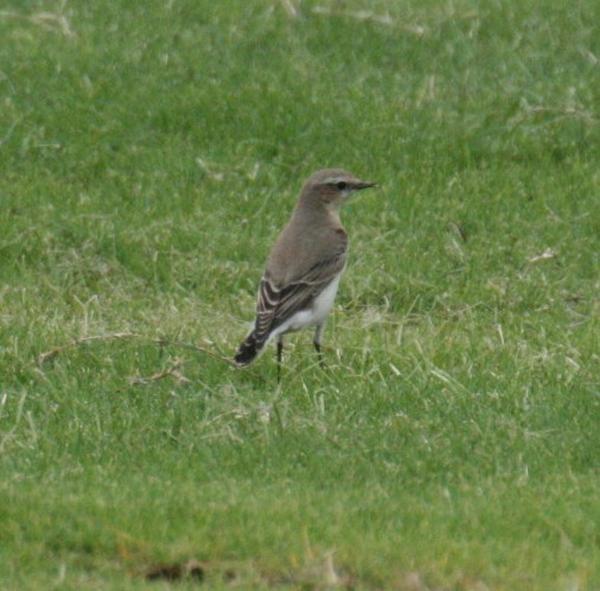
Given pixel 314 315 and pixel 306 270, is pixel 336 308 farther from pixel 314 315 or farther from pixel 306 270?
pixel 314 315

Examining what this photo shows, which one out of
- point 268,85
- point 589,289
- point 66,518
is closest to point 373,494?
point 66,518

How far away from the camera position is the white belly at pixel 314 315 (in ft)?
38.1

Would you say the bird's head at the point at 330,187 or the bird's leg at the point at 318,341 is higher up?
the bird's head at the point at 330,187

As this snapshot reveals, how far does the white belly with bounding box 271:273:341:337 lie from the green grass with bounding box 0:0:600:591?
215 millimetres

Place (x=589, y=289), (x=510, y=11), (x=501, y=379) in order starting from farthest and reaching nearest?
1. (x=510, y=11)
2. (x=589, y=289)
3. (x=501, y=379)

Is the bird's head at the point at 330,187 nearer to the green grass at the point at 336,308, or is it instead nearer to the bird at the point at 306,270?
the bird at the point at 306,270

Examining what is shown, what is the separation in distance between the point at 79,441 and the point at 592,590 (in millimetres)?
3071

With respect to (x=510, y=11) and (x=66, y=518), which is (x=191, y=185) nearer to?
(x=510, y=11)

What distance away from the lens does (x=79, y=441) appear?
32.2ft

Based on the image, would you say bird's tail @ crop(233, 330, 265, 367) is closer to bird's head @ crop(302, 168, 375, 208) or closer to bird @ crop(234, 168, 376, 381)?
bird @ crop(234, 168, 376, 381)

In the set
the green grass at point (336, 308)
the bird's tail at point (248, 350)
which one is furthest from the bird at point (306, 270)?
the green grass at point (336, 308)

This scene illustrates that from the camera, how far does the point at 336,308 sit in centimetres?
1326

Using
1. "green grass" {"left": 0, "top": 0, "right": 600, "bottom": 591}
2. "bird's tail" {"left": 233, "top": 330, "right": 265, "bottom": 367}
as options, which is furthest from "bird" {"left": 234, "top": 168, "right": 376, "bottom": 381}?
"green grass" {"left": 0, "top": 0, "right": 600, "bottom": 591}

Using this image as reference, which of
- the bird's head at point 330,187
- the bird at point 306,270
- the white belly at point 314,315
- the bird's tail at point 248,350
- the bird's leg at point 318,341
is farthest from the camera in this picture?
the bird's head at point 330,187
